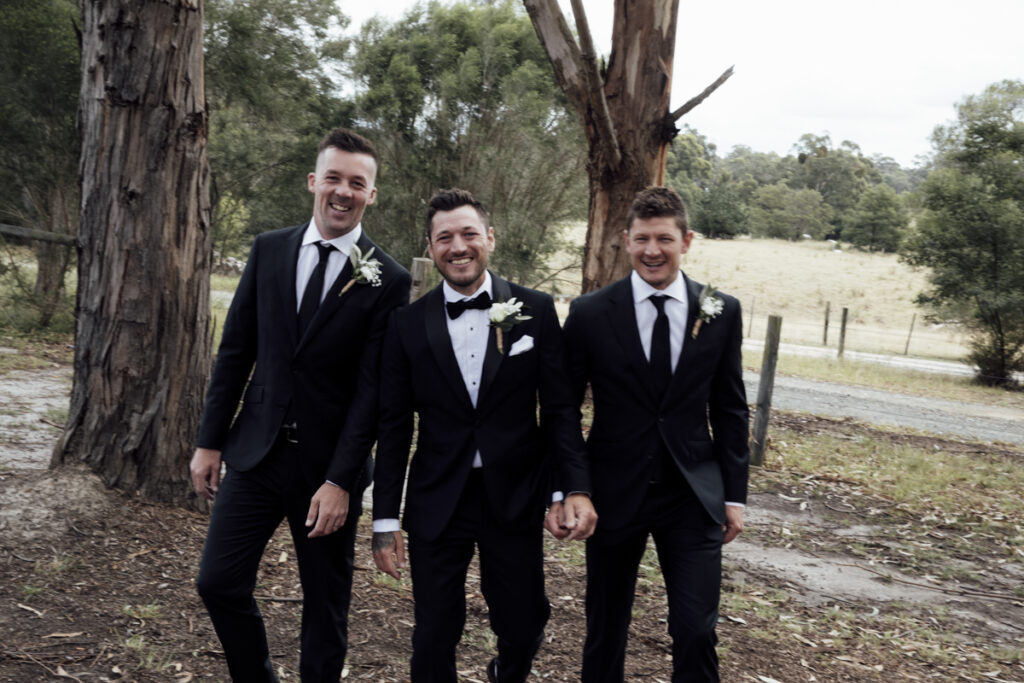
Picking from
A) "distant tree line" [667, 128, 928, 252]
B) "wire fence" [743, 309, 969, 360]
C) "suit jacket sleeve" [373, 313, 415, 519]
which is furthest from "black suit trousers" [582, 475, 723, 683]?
"distant tree line" [667, 128, 928, 252]

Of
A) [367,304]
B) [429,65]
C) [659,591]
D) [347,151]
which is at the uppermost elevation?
[429,65]

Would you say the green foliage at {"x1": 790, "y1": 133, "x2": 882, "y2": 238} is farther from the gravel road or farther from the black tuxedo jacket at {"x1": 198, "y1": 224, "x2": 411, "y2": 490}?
the black tuxedo jacket at {"x1": 198, "y1": 224, "x2": 411, "y2": 490}

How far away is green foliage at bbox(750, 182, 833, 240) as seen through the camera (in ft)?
286

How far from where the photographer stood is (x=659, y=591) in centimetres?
550

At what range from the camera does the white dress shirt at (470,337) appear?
3273 millimetres

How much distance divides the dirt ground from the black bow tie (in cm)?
186

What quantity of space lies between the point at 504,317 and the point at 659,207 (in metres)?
0.80

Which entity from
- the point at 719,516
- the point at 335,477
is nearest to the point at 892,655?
the point at 719,516

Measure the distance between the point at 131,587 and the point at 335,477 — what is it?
6.90ft

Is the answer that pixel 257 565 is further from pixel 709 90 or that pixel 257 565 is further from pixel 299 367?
pixel 709 90

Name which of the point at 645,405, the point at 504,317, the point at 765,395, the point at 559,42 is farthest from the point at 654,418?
the point at 765,395

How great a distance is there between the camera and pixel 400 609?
15.7 ft

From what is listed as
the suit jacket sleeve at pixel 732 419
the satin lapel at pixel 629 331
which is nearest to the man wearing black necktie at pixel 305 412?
the satin lapel at pixel 629 331

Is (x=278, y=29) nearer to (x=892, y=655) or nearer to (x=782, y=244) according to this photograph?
(x=892, y=655)
